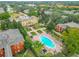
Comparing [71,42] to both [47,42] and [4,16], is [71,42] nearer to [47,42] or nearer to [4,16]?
[47,42]

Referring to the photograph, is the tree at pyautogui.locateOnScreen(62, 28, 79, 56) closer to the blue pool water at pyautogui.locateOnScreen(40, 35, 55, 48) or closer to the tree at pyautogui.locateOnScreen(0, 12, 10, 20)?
the blue pool water at pyautogui.locateOnScreen(40, 35, 55, 48)

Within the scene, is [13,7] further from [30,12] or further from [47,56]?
[47,56]

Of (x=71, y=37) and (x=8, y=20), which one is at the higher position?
(x=8, y=20)

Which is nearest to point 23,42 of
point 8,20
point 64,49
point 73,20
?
point 8,20

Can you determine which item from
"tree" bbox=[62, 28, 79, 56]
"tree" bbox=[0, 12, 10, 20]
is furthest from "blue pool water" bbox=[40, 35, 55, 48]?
"tree" bbox=[0, 12, 10, 20]

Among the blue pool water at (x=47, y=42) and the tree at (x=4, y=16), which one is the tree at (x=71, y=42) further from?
the tree at (x=4, y=16)

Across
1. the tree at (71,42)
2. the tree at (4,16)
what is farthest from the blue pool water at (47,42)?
the tree at (4,16)

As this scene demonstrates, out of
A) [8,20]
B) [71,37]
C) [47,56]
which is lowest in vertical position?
[47,56]

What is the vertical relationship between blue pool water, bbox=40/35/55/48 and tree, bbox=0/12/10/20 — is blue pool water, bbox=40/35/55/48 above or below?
below

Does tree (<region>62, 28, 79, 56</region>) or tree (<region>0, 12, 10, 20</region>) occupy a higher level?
tree (<region>0, 12, 10, 20</region>)

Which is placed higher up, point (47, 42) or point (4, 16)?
point (4, 16)

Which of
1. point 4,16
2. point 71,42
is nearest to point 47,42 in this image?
point 71,42
